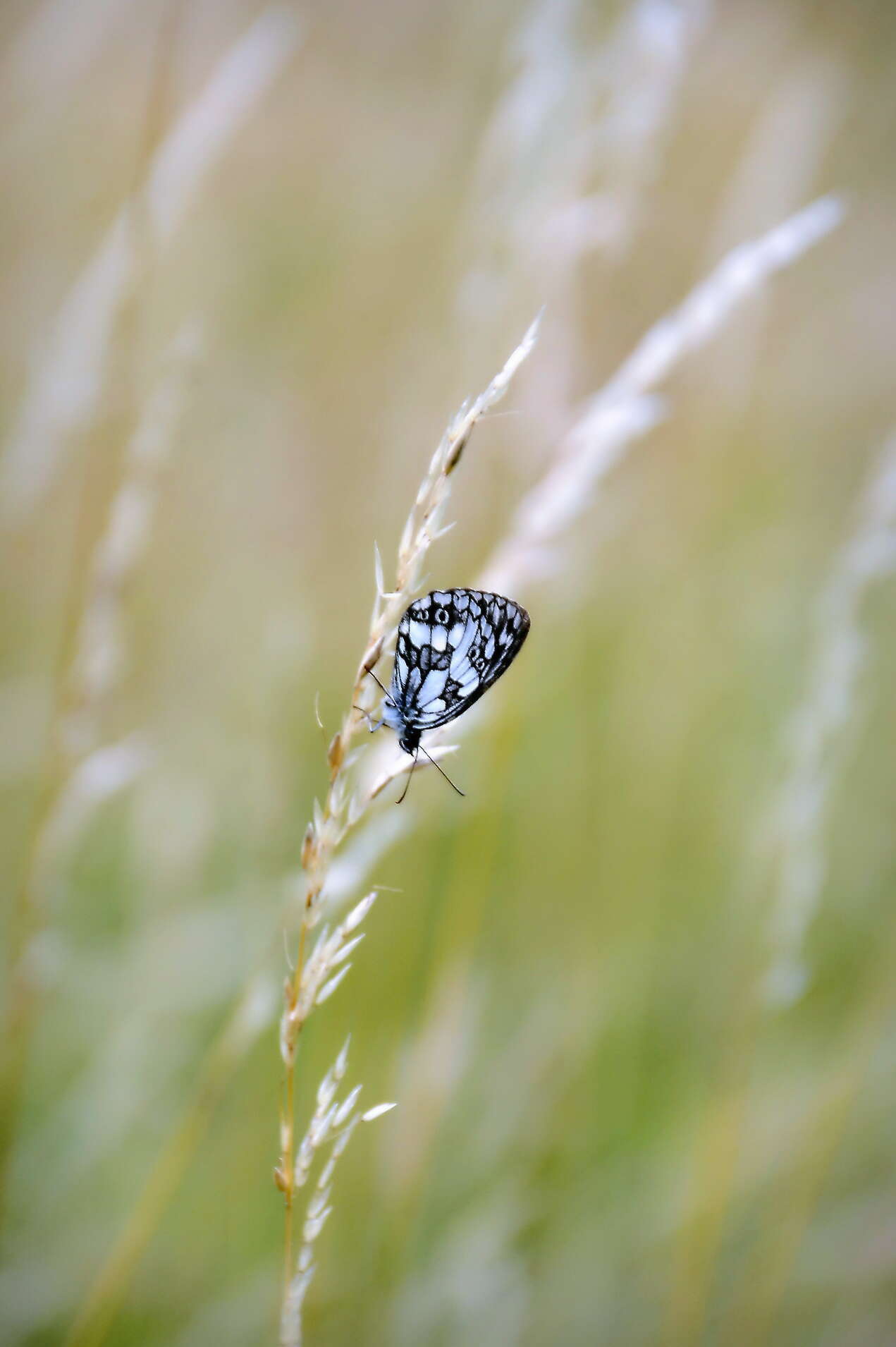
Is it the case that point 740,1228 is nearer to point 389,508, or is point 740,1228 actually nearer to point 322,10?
point 389,508

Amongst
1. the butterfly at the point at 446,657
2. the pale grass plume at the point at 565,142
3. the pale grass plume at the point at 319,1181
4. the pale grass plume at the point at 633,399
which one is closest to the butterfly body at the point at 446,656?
the butterfly at the point at 446,657

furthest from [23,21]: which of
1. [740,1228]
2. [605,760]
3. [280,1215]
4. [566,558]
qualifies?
[740,1228]

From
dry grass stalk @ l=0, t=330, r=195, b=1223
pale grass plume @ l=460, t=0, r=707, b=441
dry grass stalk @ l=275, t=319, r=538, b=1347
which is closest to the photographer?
dry grass stalk @ l=275, t=319, r=538, b=1347

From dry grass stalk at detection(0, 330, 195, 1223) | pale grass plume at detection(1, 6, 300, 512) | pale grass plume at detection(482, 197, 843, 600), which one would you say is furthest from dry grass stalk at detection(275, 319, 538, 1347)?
pale grass plume at detection(1, 6, 300, 512)

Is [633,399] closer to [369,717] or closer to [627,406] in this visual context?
[627,406]

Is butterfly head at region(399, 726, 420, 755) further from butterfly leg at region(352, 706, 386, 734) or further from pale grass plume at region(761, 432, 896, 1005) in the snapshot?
pale grass plume at region(761, 432, 896, 1005)

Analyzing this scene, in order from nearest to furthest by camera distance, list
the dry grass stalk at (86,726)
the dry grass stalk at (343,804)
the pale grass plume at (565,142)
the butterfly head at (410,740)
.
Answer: the dry grass stalk at (343,804), the butterfly head at (410,740), the dry grass stalk at (86,726), the pale grass plume at (565,142)

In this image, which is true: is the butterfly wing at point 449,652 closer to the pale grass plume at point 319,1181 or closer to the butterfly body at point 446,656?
the butterfly body at point 446,656

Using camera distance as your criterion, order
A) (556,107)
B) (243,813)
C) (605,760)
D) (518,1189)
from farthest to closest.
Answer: (605,760) < (243,813) < (518,1189) < (556,107)
